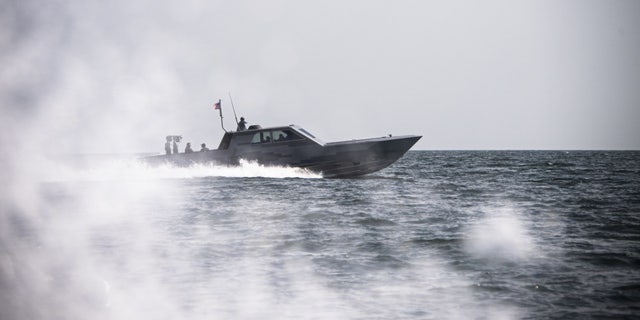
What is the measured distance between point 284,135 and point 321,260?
741 inches

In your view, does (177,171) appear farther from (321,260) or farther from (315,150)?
(321,260)

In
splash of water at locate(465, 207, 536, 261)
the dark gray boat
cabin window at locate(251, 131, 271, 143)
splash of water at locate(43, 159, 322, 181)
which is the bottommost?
splash of water at locate(465, 207, 536, 261)

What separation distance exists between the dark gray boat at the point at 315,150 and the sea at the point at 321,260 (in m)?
7.02

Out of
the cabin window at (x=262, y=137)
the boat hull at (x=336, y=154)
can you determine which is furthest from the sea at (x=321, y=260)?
the cabin window at (x=262, y=137)

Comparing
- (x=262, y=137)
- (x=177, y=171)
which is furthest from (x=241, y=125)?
(x=177, y=171)

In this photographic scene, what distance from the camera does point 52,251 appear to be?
11.0 meters

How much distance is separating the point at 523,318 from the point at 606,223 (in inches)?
420

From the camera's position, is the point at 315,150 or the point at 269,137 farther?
the point at 269,137

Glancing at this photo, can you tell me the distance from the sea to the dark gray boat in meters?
7.02

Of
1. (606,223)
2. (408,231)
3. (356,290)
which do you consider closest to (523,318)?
(356,290)

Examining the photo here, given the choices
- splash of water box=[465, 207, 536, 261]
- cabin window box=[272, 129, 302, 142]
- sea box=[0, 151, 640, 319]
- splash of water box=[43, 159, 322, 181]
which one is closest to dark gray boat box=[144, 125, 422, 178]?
cabin window box=[272, 129, 302, 142]

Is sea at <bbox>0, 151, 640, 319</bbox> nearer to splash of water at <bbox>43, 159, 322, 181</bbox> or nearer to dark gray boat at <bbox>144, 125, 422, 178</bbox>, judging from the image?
dark gray boat at <bbox>144, 125, 422, 178</bbox>

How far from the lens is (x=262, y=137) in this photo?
29.2 meters

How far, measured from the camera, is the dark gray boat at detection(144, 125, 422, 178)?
28297 mm
